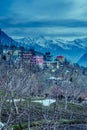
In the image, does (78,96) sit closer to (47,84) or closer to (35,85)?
(47,84)

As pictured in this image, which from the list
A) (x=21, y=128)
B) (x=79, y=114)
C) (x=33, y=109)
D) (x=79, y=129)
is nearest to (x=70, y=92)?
(x=79, y=114)

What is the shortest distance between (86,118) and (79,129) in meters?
9.38

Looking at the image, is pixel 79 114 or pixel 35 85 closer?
pixel 79 114

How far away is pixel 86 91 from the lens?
88500 millimetres

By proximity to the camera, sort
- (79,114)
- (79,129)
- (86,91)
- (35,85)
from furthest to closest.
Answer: (86,91) → (35,85) → (79,114) → (79,129)

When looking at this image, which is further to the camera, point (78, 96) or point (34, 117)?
point (78, 96)

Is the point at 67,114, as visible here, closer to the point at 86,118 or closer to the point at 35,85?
the point at 86,118

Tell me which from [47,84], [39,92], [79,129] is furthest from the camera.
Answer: [47,84]

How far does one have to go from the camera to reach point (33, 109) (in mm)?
48594

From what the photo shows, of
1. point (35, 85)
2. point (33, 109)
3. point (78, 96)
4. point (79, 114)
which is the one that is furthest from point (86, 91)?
point (33, 109)

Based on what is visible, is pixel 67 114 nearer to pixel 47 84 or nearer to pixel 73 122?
pixel 73 122

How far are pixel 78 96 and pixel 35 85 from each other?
15286 millimetres

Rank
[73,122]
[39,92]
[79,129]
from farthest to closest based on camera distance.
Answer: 1. [39,92]
2. [73,122]
3. [79,129]

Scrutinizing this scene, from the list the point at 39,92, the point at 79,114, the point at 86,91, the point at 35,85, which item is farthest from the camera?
the point at 86,91
